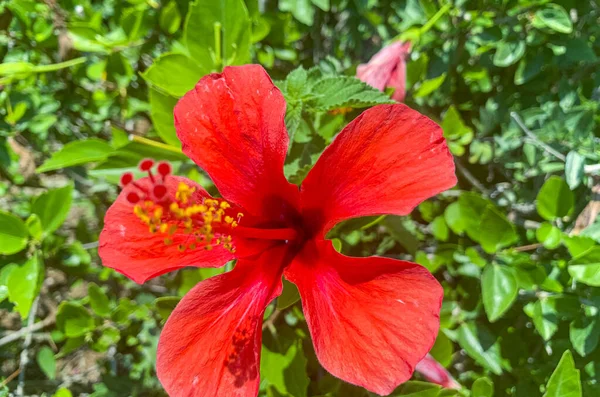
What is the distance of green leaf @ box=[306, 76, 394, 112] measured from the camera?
87cm

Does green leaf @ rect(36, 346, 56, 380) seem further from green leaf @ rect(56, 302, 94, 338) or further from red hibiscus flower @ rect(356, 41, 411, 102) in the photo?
red hibiscus flower @ rect(356, 41, 411, 102)

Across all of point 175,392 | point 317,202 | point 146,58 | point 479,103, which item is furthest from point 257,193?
point 479,103

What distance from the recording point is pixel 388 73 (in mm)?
1232

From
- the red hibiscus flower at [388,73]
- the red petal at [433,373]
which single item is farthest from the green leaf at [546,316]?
the red hibiscus flower at [388,73]

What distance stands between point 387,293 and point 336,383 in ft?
1.37

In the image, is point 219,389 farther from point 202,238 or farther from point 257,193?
point 257,193

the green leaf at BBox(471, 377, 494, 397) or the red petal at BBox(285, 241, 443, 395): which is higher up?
the red petal at BBox(285, 241, 443, 395)

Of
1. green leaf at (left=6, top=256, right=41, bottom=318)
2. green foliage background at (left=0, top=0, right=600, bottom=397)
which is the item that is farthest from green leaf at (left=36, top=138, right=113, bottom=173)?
green leaf at (left=6, top=256, right=41, bottom=318)

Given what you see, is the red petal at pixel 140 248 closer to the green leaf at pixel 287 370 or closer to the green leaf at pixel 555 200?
the green leaf at pixel 287 370

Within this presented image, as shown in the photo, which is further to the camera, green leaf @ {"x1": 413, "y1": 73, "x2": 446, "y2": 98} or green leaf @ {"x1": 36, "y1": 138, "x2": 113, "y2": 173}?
green leaf @ {"x1": 413, "y1": 73, "x2": 446, "y2": 98}

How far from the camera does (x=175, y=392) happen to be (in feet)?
2.68

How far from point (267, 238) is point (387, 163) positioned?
0.91 feet

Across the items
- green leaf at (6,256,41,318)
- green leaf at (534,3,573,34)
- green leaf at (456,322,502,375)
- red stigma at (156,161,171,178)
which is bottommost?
green leaf at (456,322,502,375)

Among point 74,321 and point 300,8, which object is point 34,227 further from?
point 300,8
